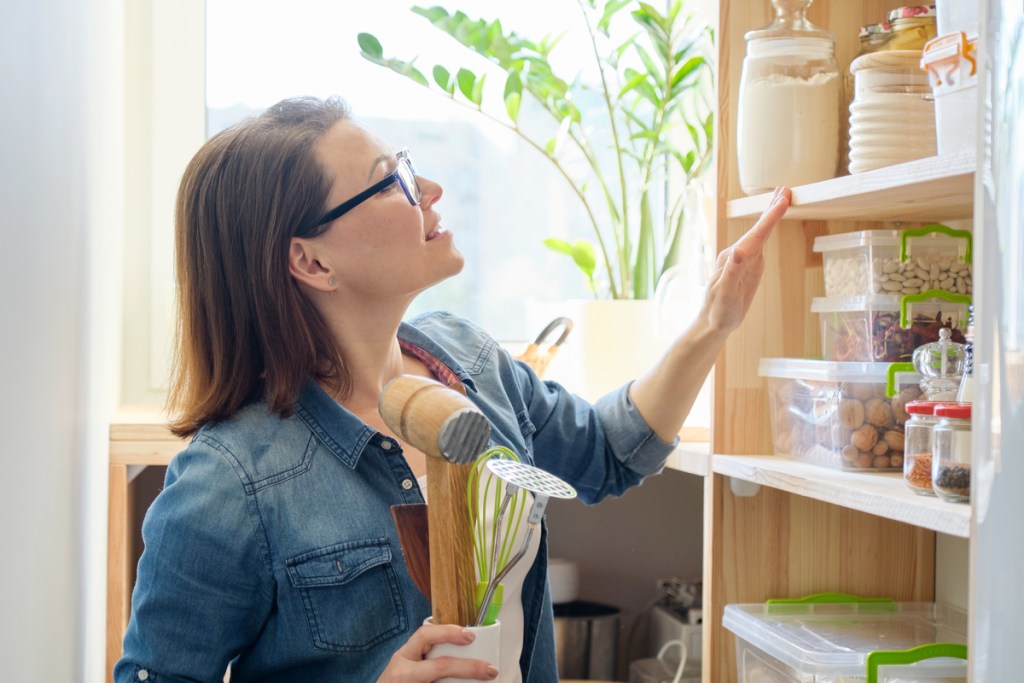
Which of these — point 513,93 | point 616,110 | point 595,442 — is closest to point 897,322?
point 595,442

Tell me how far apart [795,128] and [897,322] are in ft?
0.81

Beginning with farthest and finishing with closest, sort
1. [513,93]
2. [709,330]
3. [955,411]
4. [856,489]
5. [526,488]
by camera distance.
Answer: [513,93]
[709,330]
[856,489]
[955,411]
[526,488]

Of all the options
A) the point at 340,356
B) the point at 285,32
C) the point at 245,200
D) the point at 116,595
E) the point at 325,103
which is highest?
the point at 285,32

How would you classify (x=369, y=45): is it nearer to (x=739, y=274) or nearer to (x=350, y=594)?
(x=739, y=274)

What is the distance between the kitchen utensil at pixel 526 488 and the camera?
2.57ft

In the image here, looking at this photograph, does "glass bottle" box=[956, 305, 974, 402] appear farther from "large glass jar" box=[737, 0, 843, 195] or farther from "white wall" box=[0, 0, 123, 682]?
"white wall" box=[0, 0, 123, 682]

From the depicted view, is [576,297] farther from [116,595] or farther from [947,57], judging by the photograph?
[947,57]

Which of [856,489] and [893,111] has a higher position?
[893,111]

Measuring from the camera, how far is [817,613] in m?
1.33

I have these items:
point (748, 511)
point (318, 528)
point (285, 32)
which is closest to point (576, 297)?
point (285, 32)

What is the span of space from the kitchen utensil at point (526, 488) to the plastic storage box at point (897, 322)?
19.2 inches

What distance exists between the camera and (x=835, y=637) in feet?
3.99

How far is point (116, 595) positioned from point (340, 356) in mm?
600

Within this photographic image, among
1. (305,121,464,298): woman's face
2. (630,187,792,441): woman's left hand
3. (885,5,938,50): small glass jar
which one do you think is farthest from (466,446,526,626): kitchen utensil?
(885,5,938,50): small glass jar
